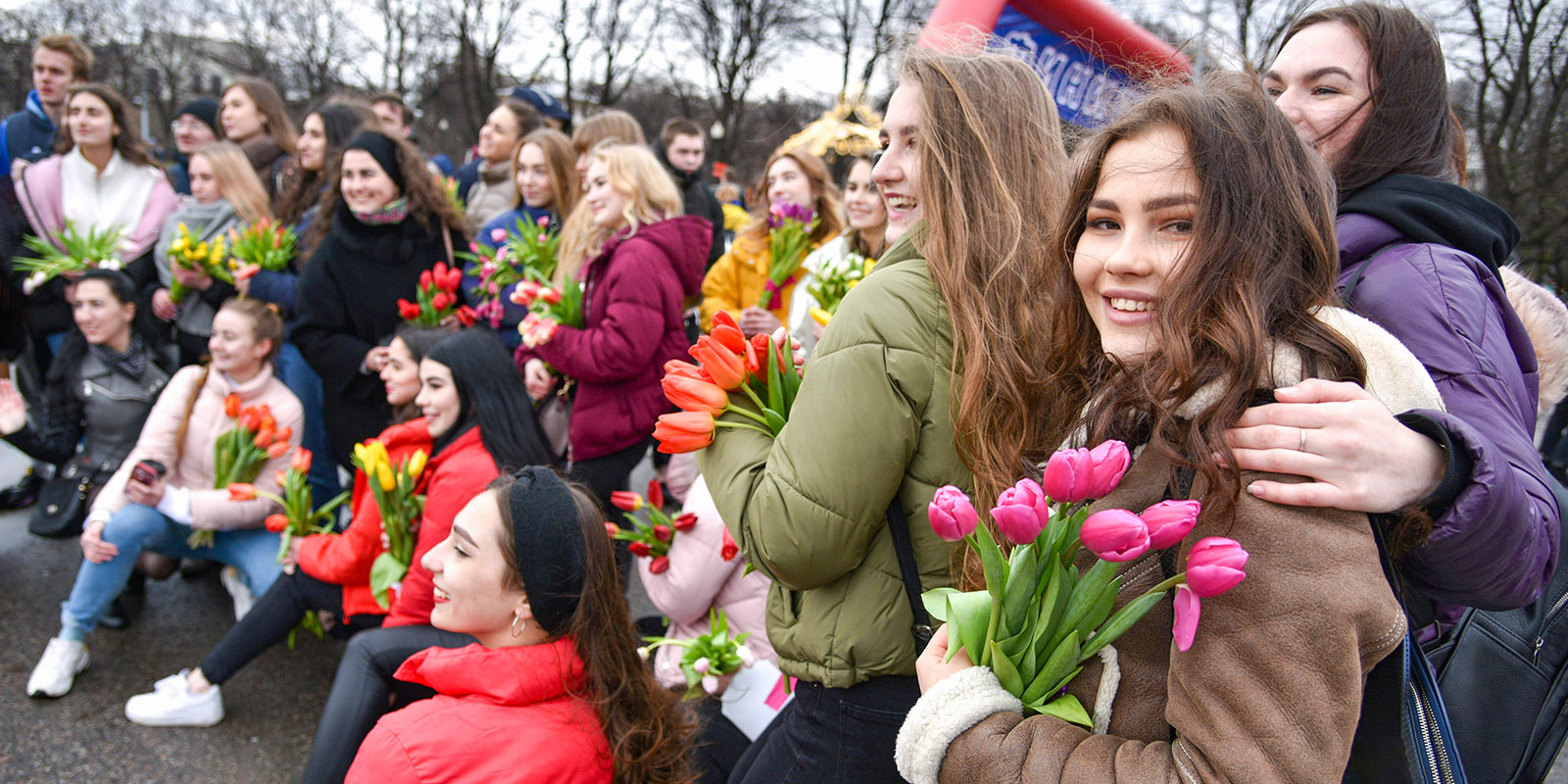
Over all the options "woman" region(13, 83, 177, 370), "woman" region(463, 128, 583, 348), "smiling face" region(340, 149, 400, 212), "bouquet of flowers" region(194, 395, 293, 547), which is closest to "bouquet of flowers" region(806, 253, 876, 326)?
"woman" region(463, 128, 583, 348)

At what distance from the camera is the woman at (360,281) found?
4266 mm

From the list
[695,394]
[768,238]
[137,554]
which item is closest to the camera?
[695,394]

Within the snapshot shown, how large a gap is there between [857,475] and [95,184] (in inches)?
220

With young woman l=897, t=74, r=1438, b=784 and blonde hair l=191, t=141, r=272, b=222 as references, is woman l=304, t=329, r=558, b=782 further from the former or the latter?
blonde hair l=191, t=141, r=272, b=222

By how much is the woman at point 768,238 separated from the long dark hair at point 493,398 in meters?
1.39

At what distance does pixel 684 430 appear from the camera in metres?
1.59

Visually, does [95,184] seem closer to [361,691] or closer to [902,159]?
[361,691]

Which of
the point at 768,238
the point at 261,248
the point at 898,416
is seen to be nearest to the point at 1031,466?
A: the point at 898,416

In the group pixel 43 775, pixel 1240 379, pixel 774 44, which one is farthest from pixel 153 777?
pixel 774 44

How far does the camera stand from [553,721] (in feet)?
6.69

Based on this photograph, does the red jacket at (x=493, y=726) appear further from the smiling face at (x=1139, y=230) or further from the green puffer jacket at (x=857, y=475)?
the smiling face at (x=1139, y=230)

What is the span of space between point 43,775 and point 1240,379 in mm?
3753

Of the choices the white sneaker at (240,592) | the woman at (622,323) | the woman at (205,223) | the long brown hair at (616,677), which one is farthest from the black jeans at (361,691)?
the woman at (205,223)

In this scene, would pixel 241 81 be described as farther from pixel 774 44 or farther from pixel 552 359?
pixel 774 44
